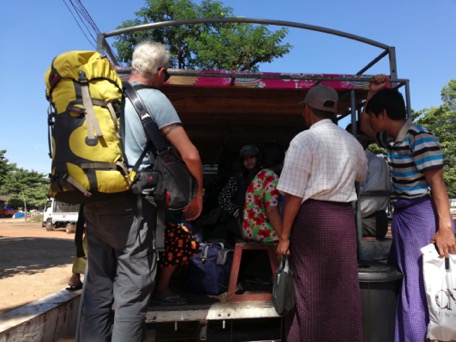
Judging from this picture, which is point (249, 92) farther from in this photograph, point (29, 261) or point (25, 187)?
point (25, 187)

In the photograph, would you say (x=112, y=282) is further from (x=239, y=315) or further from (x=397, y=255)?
(x=397, y=255)

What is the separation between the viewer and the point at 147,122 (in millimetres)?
1957

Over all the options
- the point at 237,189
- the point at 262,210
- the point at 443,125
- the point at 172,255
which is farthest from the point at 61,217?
the point at 443,125

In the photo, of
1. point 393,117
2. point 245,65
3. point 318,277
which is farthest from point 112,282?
point 245,65

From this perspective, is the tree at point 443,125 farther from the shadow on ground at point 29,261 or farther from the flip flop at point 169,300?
the flip flop at point 169,300

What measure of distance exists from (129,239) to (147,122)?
0.64 m

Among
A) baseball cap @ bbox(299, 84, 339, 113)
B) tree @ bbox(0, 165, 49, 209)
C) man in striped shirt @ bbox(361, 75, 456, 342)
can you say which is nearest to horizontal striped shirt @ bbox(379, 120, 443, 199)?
man in striped shirt @ bbox(361, 75, 456, 342)

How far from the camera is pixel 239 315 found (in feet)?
8.68

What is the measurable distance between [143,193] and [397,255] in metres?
1.88

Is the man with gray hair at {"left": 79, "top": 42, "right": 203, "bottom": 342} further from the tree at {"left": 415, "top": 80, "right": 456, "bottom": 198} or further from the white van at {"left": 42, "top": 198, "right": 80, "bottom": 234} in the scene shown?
the tree at {"left": 415, "top": 80, "right": 456, "bottom": 198}

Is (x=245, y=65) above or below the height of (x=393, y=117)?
above

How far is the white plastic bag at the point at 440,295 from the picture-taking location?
7.13 ft

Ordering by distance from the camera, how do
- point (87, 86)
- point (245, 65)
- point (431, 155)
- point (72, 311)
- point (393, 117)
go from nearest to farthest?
point (87, 86), point (431, 155), point (393, 117), point (72, 311), point (245, 65)

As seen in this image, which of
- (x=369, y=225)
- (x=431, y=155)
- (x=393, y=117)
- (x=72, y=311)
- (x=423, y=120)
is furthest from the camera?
(x=423, y=120)
